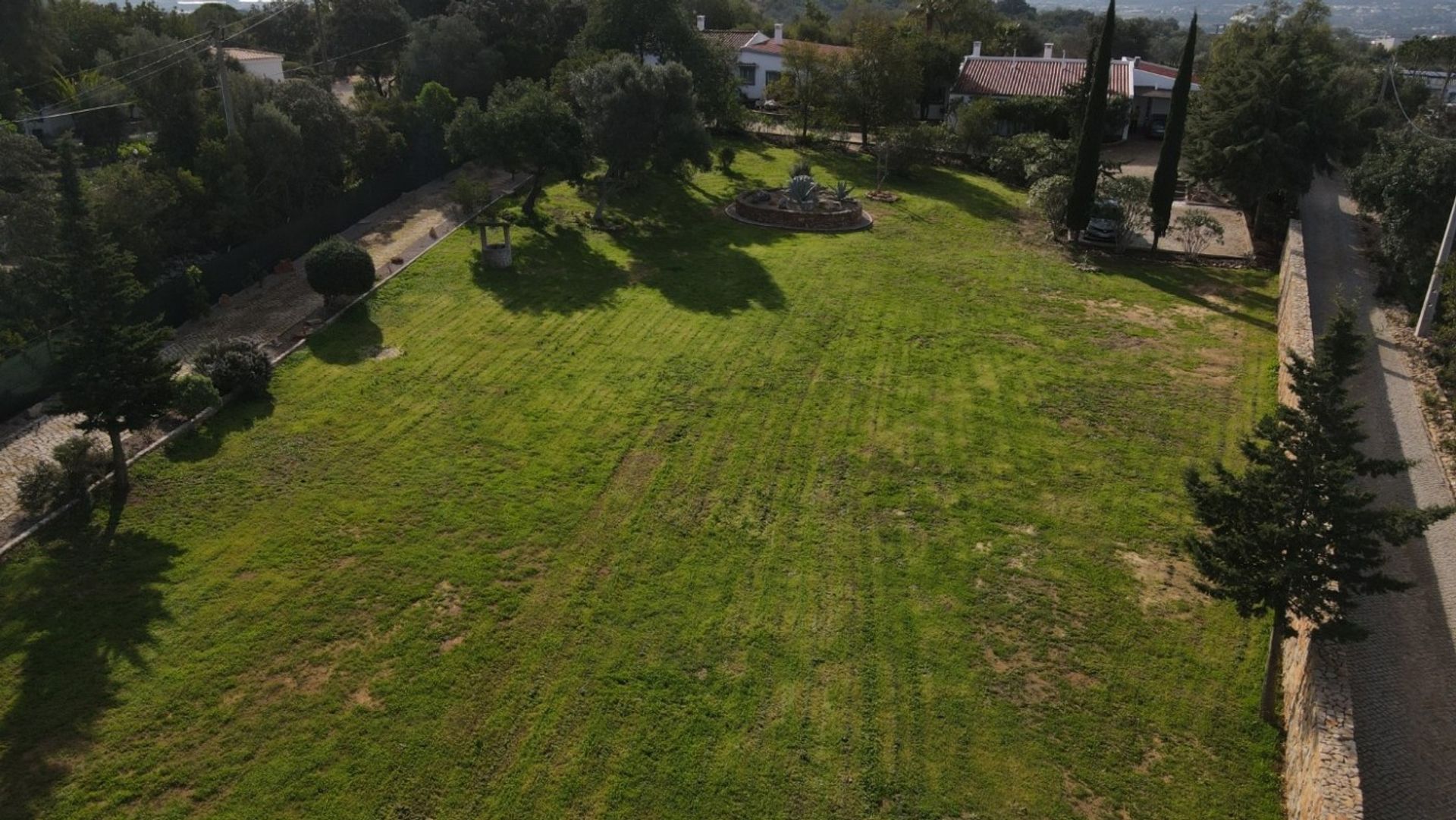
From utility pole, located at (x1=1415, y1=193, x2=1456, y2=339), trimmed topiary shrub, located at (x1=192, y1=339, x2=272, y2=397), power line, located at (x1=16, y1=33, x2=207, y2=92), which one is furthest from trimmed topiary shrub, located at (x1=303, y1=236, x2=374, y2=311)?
utility pole, located at (x1=1415, y1=193, x2=1456, y2=339)

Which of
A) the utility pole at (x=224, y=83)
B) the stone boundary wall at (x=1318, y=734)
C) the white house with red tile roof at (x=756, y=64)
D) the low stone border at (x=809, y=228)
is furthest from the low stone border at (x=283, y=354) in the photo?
the white house with red tile roof at (x=756, y=64)

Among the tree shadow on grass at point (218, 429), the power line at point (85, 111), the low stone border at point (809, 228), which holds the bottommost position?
the tree shadow on grass at point (218, 429)

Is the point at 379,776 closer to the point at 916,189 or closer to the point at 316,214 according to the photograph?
the point at 316,214

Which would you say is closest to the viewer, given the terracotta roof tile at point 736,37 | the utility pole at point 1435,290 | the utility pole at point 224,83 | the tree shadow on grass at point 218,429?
the tree shadow on grass at point 218,429

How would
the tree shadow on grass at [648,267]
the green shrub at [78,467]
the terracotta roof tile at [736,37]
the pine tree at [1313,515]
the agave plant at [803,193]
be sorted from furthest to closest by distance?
the terracotta roof tile at [736,37] → the agave plant at [803,193] → the tree shadow on grass at [648,267] → the green shrub at [78,467] → the pine tree at [1313,515]

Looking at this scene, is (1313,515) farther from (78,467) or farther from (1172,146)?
(1172,146)

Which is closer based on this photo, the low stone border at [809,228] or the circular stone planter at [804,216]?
the low stone border at [809,228]

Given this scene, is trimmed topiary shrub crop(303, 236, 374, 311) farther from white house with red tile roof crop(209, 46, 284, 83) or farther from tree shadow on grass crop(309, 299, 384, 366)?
white house with red tile roof crop(209, 46, 284, 83)

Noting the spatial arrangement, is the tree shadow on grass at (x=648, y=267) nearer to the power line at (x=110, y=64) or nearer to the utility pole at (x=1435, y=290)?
the power line at (x=110, y=64)
